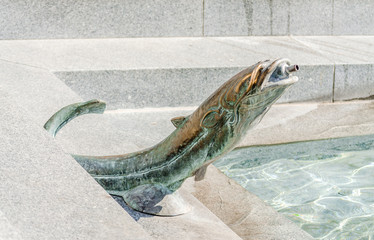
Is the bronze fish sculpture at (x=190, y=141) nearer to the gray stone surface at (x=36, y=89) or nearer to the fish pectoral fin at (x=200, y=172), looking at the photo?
the fish pectoral fin at (x=200, y=172)

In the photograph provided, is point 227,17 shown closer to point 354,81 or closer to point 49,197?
point 354,81

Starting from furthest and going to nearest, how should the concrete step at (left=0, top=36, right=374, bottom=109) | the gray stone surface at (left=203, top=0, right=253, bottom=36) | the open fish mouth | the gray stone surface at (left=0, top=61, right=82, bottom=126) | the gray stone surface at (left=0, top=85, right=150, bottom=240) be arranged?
1. the gray stone surface at (left=203, top=0, right=253, bottom=36)
2. the concrete step at (left=0, top=36, right=374, bottom=109)
3. the gray stone surface at (left=0, top=61, right=82, bottom=126)
4. the open fish mouth
5. the gray stone surface at (left=0, top=85, right=150, bottom=240)

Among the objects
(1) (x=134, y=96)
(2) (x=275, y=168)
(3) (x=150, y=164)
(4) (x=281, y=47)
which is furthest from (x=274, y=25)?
(3) (x=150, y=164)

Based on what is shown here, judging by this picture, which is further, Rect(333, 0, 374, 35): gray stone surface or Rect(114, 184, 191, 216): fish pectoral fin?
Rect(333, 0, 374, 35): gray stone surface

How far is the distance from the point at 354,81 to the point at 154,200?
328 centimetres

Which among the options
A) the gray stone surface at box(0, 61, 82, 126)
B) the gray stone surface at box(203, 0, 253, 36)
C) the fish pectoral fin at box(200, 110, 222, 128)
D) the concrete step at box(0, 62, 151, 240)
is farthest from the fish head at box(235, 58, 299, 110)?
the gray stone surface at box(203, 0, 253, 36)

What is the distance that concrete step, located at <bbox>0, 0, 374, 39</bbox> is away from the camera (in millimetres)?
4758

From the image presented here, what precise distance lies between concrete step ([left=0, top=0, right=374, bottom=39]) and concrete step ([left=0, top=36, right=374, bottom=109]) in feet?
0.43

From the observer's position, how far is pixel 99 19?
4953 mm

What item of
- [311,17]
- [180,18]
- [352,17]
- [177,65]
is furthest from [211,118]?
[352,17]

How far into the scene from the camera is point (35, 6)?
187 inches

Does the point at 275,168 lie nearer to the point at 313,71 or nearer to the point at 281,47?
the point at 313,71

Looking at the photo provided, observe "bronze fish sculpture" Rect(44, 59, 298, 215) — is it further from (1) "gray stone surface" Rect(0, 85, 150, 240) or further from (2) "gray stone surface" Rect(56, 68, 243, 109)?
(2) "gray stone surface" Rect(56, 68, 243, 109)

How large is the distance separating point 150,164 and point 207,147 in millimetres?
259
